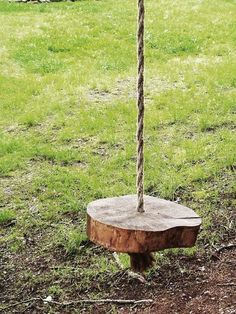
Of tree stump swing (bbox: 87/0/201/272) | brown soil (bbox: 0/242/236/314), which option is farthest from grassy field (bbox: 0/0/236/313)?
tree stump swing (bbox: 87/0/201/272)

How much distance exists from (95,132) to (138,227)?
5338 millimetres

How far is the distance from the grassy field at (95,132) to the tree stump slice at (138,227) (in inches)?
82.1

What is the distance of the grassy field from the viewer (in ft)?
18.0

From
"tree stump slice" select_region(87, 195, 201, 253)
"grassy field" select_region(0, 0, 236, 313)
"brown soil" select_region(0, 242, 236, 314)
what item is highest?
"tree stump slice" select_region(87, 195, 201, 253)

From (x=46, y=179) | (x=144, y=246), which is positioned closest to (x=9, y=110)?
(x=46, y=179)

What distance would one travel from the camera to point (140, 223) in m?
2.65

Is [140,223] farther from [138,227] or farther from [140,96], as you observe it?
[140,96]

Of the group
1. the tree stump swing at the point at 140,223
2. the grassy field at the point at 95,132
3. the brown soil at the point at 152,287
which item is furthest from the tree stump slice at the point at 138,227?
the grassy field at the point at 95,132

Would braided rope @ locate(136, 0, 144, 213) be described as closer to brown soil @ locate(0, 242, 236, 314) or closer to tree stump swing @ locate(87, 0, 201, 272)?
tree stump swing @ locate(87, 0, 201, 272)

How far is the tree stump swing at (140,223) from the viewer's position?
2.60m

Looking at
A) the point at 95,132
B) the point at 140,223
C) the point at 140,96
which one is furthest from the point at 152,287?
the point at 95,132

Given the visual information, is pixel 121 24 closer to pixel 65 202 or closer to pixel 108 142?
pixel 108 142

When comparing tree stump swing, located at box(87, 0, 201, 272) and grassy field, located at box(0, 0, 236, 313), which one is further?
grassy field, located at box(0, 0, 236, 313)

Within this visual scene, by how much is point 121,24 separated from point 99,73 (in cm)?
297
